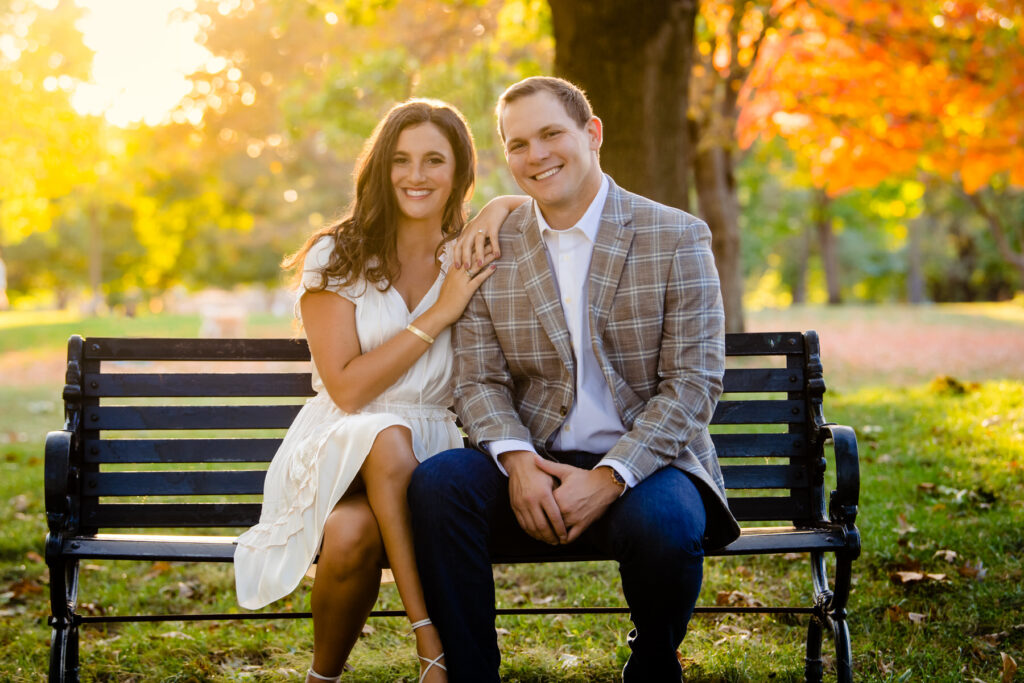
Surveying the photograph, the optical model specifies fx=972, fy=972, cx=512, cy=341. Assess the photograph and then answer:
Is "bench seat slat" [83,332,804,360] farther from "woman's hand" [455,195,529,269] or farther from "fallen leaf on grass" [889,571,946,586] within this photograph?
"fallen leaf on grass" [889,571,946,586]

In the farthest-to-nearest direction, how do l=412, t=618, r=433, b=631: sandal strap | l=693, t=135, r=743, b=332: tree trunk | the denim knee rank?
l=693, t=135, r=743, b=332: tree trunk, l=412, t=618, r=433, b=631: sandal strap, the denim knee

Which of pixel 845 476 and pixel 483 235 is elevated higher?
pixel 483 235

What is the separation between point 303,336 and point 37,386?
12.5 meters

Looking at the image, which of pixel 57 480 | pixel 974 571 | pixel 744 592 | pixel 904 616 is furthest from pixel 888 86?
pixel 57 480

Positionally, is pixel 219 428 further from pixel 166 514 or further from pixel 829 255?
pixel 829 255

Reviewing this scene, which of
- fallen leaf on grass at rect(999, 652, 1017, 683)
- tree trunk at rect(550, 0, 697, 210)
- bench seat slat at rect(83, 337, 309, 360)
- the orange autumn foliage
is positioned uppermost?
the orange autumn foliage

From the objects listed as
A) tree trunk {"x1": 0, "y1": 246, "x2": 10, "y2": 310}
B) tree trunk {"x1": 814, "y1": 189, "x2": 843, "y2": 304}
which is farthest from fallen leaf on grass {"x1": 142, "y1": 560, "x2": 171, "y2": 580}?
tree trunk {"x1": 0, "y1": 246, "x2": 10, "y2": 310}

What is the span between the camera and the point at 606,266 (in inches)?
128

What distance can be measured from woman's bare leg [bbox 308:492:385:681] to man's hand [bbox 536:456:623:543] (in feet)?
1.94

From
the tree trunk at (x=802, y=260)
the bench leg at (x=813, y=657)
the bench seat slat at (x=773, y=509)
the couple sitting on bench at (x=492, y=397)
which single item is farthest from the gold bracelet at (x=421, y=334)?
the tree trunk at (x=802, y=260)

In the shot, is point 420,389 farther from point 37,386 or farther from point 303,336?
point 37,386

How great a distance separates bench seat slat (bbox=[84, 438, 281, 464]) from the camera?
358cm

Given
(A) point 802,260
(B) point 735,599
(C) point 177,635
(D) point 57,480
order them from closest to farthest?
1. (D) point 57,480
2. (C) point 177,635
3. (B) point 735,599
4. (A) point 802,260

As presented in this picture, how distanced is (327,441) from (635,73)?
11.8 feet
